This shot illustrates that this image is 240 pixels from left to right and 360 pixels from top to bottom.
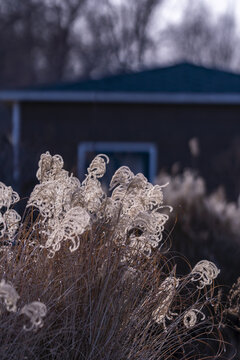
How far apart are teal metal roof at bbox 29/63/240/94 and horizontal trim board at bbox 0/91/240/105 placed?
0.12m

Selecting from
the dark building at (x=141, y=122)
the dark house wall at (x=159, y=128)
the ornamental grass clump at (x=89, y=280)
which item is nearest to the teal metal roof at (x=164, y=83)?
the dark building at (x=141, y=122)

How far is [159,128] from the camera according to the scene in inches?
615

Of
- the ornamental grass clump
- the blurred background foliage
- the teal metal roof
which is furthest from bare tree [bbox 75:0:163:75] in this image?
the ornamental grass clump

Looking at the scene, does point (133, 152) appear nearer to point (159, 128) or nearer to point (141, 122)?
point (141, 122)

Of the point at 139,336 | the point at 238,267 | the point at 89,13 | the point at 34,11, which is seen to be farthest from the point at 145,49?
the point at 139,336

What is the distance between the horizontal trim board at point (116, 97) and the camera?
49.4 ft

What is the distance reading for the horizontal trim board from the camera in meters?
15.1

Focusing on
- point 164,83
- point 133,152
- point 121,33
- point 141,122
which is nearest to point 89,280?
point 133,152

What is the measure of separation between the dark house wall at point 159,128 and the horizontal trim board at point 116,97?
22 centimetres

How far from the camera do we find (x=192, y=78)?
16531mm

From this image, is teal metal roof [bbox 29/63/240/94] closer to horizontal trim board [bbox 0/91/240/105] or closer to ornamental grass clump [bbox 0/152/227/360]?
horizontal trim board [bbox 0/91/240/105]

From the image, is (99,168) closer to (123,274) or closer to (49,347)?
(123,274)

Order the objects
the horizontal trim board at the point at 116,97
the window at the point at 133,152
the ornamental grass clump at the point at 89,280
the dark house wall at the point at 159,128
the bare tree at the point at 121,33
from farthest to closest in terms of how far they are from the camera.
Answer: the bare tree at the point at 121,33 < the dark house wall at the point at 159,128 < the window at the point at 133,152 < the horizontal trim board at the point at 116,97 < the ornamental grass clump at the point at 89,280

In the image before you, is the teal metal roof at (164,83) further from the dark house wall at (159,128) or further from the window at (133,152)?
the window at (133,152)
